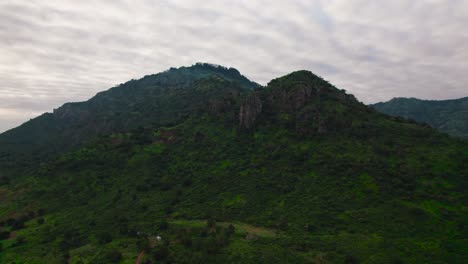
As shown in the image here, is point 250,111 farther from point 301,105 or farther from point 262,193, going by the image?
point 262,193

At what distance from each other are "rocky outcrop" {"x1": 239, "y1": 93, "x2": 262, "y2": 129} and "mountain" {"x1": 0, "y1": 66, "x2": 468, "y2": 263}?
0.40m

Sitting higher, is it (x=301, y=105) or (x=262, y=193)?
(x=301, y=105)

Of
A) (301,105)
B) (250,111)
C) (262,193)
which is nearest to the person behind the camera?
(262,193)

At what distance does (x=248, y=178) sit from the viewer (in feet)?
264

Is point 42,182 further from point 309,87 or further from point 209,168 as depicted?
point 309,87

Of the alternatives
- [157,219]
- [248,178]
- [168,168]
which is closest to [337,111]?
[248,178]

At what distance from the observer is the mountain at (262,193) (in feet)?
158

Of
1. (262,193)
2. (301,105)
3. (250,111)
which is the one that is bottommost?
(262,193)

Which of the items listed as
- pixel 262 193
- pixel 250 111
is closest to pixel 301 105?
pixel 250 111

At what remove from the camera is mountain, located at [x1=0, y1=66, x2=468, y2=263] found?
48094mm

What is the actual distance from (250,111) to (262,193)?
142 ft

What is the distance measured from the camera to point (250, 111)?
10825 centimetres

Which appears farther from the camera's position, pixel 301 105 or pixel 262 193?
pixel 301 105

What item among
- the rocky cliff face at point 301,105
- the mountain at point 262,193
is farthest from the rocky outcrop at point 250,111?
the mountain at point 262,193
